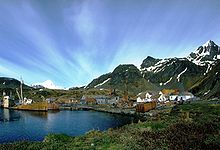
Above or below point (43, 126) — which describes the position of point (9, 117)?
above

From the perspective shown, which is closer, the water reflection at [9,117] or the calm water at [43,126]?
the calm water at [43,126]

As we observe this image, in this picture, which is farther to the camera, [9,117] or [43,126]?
[9,117]

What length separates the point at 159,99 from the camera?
641ft

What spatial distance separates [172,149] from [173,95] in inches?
7192

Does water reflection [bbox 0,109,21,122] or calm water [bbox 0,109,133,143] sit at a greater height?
water reflection [bbox 0,109,21,122]

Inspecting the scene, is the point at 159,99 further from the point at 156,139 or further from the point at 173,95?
the point at 156,139

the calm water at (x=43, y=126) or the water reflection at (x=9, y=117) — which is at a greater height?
the water reflection at (x=9, y=117)

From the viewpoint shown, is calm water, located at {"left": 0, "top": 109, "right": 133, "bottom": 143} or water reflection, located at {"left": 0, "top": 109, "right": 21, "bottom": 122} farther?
water reflection, located at {"left": 0, "top": 109, "right": 21, "bottom": 122}

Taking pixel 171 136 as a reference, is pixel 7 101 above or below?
above

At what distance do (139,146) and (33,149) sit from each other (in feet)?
24.7

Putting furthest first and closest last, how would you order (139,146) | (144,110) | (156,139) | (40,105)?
1. (40,105)
2. (144,110)
3. (156,139)
4. (139,146)

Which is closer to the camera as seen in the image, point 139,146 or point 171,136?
point 139,146

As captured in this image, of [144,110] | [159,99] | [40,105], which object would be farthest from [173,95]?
[40,105]

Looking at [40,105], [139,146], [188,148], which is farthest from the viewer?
[40,105]
